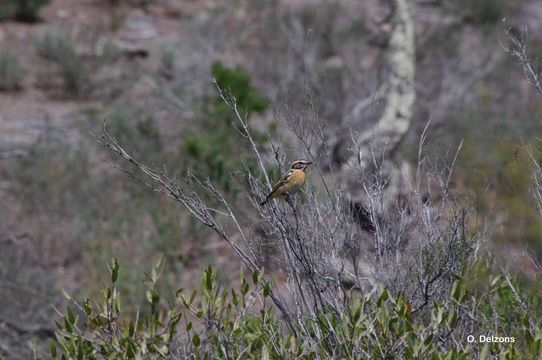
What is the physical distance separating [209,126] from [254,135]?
195 centimetres

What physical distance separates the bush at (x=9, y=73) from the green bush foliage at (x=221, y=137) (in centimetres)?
338

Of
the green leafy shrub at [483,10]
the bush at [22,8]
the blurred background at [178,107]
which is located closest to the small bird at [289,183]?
the blurred background at [178,107]

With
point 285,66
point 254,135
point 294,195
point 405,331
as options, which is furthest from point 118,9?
point 405,331

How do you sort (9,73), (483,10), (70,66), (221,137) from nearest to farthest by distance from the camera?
(221,137)
(9,73)
(70,66)
(483,10)

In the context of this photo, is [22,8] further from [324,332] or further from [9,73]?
[324,332]

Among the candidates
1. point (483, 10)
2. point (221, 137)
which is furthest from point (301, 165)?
point (483, 10)

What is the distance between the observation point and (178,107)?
1387 cm

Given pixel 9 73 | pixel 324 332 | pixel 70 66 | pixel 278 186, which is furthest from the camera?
pixel 70 66

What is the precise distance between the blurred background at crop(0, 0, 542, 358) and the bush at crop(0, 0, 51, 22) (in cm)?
3

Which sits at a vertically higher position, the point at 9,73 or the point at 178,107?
the point at 178,107

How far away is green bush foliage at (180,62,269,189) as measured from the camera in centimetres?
1120

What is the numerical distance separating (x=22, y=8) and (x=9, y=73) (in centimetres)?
250

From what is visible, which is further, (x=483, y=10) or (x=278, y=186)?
(x=483, y=10)

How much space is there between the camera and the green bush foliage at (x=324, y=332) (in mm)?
4227
